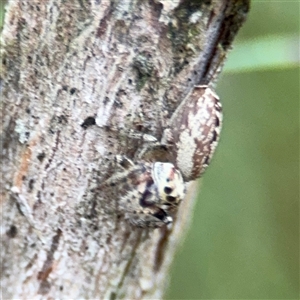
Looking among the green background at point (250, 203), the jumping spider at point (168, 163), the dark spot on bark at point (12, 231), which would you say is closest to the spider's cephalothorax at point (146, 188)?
the jumping spider at point (168, 163)

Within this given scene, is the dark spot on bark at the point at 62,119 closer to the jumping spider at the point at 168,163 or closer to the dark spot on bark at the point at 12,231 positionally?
the jumping spider at the point at 168,163

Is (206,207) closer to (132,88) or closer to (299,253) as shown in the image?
(299,253)

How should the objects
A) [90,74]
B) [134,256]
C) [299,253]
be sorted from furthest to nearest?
1. [299,253]
2. [134,256]
3. [90,74]

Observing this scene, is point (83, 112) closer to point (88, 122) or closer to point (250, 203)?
point (88, 122)

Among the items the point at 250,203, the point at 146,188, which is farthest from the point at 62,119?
the point at 250,203

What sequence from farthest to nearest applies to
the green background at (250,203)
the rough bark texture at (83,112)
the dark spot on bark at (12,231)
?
the green background at (250,203)
the dark spot on bark at (12,231)
the rough bark texture at (83,112)

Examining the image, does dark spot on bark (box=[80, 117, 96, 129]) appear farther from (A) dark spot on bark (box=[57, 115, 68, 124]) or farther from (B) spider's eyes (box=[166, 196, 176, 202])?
(B) spider's eyes (box=[166, 196, 176, 202])

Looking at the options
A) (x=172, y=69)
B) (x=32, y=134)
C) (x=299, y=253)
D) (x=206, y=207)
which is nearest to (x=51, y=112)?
(x=32, y=134)
